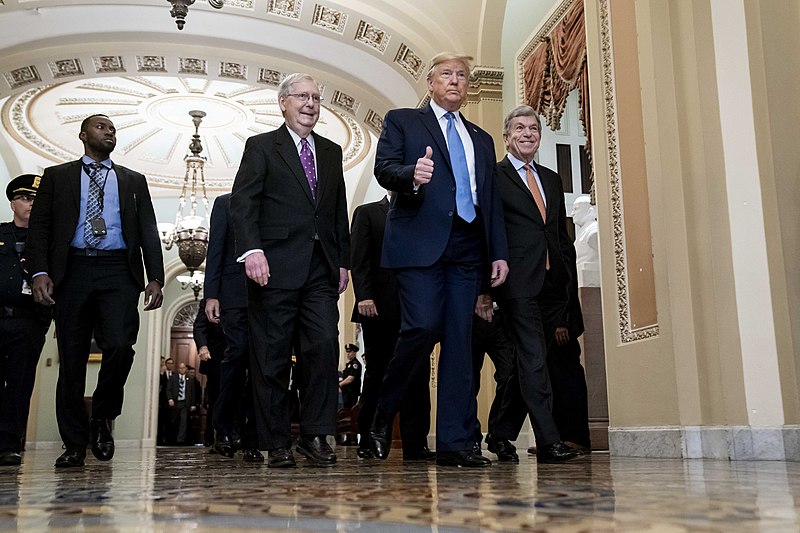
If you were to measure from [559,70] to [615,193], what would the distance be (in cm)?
231

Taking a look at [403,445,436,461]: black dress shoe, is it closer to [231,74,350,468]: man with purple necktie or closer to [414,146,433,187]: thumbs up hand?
[231,74,350,468]: man with purple necktie

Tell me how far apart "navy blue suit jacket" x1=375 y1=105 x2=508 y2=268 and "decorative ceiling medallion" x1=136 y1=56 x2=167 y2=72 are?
693 cm

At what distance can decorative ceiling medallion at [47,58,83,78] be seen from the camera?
28.8 feet

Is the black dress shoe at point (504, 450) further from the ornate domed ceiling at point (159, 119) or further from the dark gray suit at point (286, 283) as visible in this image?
the ornate domed ceiling at point (159, 119)

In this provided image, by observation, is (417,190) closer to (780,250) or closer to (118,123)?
(780,250)

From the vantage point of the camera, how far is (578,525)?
3.01ft

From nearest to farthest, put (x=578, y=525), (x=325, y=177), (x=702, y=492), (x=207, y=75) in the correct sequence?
(x=578, y=525)
(x=702, y=492)
(x=325, y=177)
(x=207, y=75)

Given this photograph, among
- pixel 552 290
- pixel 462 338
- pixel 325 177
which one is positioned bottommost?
pixel 462 338

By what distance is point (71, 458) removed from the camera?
3119 mm

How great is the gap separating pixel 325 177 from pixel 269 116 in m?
9.99

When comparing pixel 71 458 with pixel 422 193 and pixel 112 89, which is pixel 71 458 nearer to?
pixel 422 193

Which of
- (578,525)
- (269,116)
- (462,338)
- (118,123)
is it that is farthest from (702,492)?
(118,123)

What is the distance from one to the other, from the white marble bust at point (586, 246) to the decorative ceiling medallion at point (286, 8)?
3673 mm

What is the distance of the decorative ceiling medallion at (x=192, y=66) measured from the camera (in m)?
9.05
